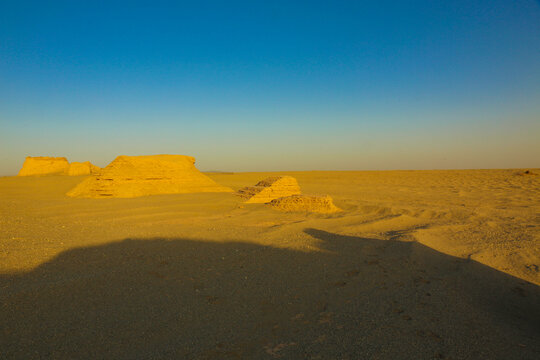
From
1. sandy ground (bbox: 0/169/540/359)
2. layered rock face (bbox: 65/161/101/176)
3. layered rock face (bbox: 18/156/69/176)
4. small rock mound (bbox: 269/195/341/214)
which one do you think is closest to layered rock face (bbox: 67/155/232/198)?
sandy ground (bbox: 0/169/540/359)

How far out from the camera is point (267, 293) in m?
2.67

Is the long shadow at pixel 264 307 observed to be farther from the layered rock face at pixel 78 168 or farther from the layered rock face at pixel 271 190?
the layered rock face at pixel 78 168

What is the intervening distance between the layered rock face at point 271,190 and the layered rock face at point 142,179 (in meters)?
3.01

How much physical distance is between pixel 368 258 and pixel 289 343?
192 cm

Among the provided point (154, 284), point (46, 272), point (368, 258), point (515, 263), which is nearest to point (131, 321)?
point (154, 284)

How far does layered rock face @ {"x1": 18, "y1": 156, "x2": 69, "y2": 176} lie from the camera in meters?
26.4

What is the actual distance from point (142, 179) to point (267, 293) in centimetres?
892

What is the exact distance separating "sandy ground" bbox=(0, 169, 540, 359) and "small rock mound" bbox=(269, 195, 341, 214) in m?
1.87

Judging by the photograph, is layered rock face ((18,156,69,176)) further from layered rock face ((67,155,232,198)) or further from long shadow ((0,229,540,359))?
long shadow ((0,229,540,359))

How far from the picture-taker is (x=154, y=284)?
2791 millimetres

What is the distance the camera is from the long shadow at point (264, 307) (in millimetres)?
1902

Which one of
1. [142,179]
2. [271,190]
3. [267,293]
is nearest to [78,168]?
[142,179]

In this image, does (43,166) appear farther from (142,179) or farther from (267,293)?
(267,293)

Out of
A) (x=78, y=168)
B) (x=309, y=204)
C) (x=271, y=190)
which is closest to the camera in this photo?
(x=309, y=204)
